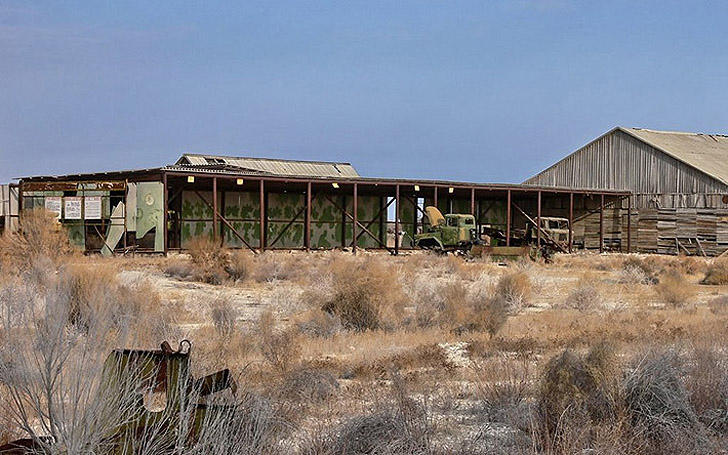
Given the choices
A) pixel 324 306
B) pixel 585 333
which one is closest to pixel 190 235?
pixel 324 306

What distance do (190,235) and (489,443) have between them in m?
30.3

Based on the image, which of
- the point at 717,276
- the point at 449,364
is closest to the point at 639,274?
the point at 717,276

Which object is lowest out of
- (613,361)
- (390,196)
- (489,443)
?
(489,443)

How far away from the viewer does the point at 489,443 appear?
7.21 meters

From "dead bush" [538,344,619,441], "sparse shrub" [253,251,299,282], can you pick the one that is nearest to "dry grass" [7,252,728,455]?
"dead bush" [538,344,619,441]

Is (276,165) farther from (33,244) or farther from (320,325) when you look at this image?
(320,325)

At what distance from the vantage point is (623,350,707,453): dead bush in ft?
23.0

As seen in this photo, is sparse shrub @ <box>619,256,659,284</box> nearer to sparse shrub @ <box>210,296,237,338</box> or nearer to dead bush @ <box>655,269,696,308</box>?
dead bush @ <box>655,269,696,308</box>

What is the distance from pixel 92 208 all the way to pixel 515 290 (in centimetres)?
1927

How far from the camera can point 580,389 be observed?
7.73m

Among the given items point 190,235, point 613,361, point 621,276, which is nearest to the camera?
point 613,361

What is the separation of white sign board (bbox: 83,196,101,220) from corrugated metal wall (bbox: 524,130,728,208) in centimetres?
2916

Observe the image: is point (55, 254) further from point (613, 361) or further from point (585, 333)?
point (613, 361)

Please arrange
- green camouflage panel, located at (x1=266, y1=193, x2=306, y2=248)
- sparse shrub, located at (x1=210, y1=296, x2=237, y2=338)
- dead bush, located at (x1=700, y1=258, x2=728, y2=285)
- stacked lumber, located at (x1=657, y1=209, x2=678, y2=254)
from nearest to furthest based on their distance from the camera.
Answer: sparse shrub, located at (x1=210, y1=296, x2=237, y2=338) → dead bush, located at (x1=700, y1=258, x2=728, y2=285) → green camouflage panel, located at (x1=266, y1=193, x2=306, y2=248) → stacked lumber, located at (x1=657, y1=209, x2=678, y2=254)
